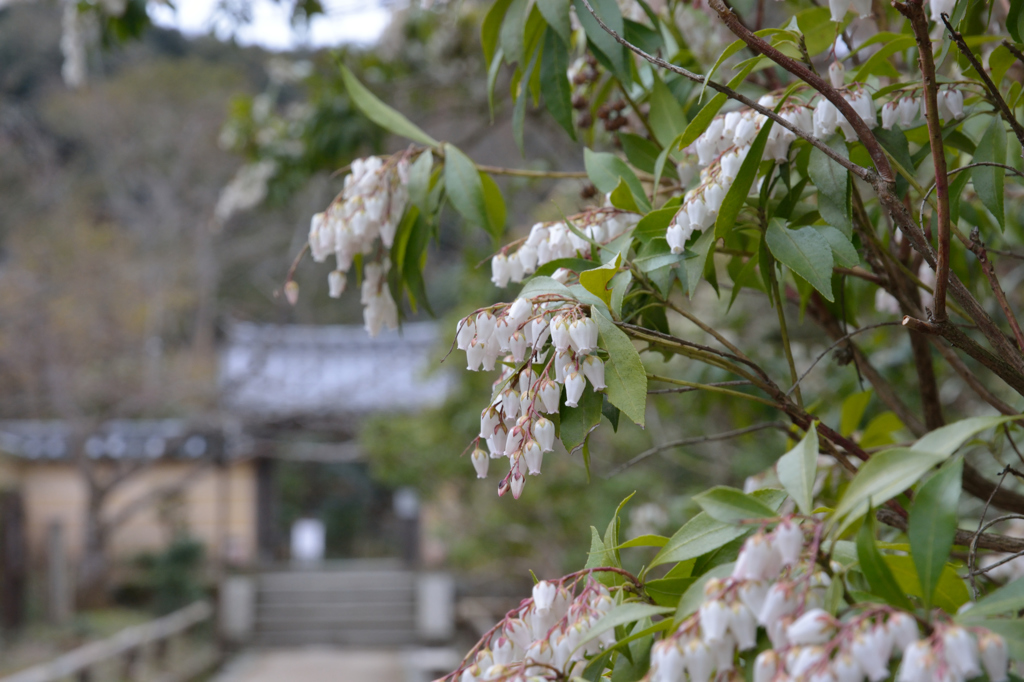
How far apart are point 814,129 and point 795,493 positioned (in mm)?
401

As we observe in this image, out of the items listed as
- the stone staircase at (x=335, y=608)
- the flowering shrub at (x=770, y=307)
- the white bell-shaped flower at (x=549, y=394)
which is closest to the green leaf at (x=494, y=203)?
the flowering shrub at (x=770, y=307)

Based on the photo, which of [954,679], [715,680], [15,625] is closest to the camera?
[954,679]

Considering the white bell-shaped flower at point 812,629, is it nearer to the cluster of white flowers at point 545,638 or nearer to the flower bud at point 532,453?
the cluster of white flowers at point 545,638

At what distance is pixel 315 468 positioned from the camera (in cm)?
1213

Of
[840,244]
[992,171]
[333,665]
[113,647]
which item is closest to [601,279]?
[840,244]

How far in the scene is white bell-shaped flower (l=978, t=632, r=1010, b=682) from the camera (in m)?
0.43

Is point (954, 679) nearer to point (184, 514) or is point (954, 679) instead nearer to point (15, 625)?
point (15, 625)

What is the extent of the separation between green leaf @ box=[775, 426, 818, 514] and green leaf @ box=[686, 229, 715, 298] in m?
0.21

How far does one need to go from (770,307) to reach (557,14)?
0.39 meters

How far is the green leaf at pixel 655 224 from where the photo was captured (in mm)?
801

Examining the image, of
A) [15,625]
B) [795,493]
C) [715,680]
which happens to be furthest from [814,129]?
[15,625]

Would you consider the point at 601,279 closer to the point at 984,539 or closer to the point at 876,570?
the point at 876,570

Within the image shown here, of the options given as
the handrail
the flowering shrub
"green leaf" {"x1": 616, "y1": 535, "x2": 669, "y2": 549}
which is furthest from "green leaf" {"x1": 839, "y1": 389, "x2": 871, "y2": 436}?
the handrail

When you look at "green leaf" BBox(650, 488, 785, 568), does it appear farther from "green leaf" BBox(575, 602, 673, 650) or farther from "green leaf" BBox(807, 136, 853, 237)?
"green leaf" BBox(807, 136, 853, 237)
